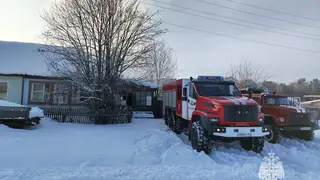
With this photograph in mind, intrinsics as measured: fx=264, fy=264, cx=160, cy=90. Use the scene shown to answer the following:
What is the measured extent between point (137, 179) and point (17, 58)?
20.6m

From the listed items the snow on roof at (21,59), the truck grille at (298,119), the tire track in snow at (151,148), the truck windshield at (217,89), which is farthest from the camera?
the snow on roof at (21,59)

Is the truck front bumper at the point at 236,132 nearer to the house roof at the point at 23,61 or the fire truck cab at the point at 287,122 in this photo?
the fire truck cab at the point at 287,122

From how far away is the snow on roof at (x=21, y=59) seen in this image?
20312mm

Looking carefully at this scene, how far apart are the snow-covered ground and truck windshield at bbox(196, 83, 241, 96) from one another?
2.07 meters

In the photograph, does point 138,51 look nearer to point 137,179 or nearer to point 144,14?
point 144,14

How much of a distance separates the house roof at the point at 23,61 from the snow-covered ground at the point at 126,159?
27.9 feet

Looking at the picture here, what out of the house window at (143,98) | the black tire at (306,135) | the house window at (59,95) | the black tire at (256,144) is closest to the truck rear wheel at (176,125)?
the black tire at (256,144)

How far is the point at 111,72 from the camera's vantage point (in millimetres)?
16656

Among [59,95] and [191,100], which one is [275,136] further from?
[59,95]

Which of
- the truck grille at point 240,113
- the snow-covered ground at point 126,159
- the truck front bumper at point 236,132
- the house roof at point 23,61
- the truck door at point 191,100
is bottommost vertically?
the snow-covered ground at point 126,159

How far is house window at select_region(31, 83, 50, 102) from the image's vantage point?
68.3ft

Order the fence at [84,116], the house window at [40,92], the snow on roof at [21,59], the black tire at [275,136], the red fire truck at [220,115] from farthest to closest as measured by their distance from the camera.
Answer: the house window at [40,92] → the snow on roof at [21,59] → the fence at [84,116] → the black tire at [275,136] → the red fire truck at [220,115]

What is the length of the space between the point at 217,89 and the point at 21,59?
18.3 metres

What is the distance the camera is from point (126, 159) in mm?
7668
